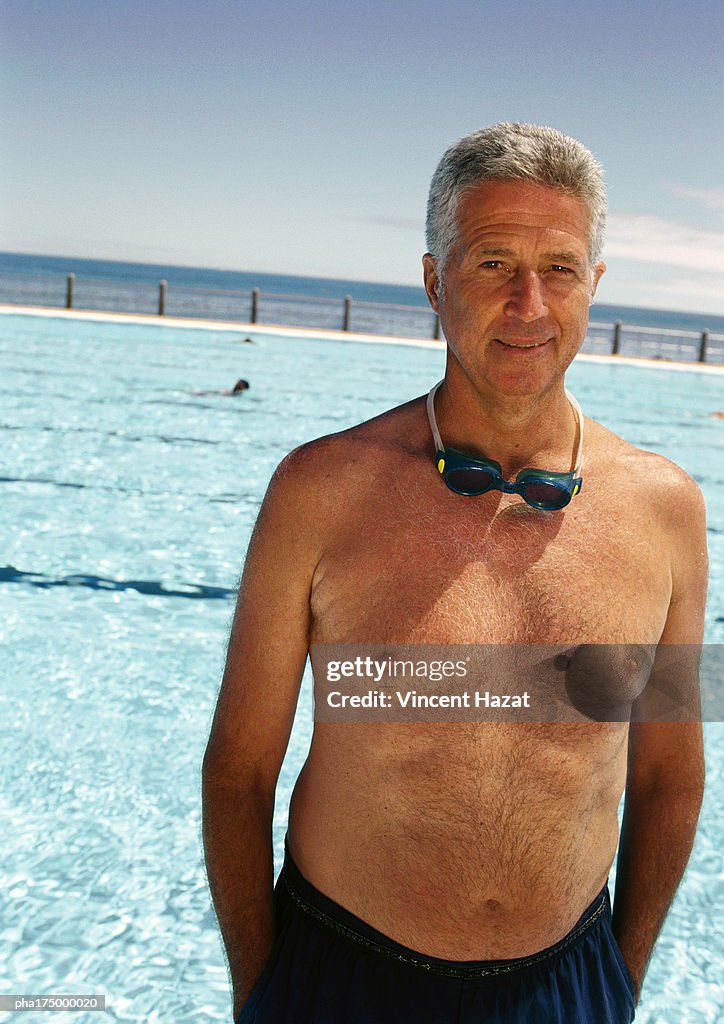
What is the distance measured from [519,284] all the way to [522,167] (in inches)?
7.4

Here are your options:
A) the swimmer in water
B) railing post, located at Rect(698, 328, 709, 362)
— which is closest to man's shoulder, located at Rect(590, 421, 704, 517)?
the swimmer in water

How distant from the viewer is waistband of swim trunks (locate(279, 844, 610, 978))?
1.58 metres

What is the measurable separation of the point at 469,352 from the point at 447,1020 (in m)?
1.07

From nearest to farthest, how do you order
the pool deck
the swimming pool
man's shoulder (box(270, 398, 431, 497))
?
man's shoulder (box(270, 398, 431, 497)) < the swimming pool < the pool deck

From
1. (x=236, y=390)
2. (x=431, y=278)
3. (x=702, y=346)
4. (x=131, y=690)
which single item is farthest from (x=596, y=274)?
(x=702, y=346)

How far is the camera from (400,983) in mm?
1569

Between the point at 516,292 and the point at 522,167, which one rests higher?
the point at 522,167

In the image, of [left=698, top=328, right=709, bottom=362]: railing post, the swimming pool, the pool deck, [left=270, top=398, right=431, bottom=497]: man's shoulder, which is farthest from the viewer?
[left=698, top=328, right=709, bottom=362]: railing post

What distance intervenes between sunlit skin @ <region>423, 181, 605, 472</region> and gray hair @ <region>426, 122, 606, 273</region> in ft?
0.05

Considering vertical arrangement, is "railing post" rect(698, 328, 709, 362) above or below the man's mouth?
above

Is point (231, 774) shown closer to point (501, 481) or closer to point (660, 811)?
point (501, 481)

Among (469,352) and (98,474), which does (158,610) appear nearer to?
(98,474)

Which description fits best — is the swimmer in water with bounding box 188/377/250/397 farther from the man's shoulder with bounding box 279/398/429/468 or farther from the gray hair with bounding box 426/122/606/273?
the gray hair with bounding box 426/122/606/273

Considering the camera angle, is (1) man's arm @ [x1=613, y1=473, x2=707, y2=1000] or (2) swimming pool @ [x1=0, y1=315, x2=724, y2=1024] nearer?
(1) man's arm @ [x1=613, y1=473, x2=707, y2=1000]
